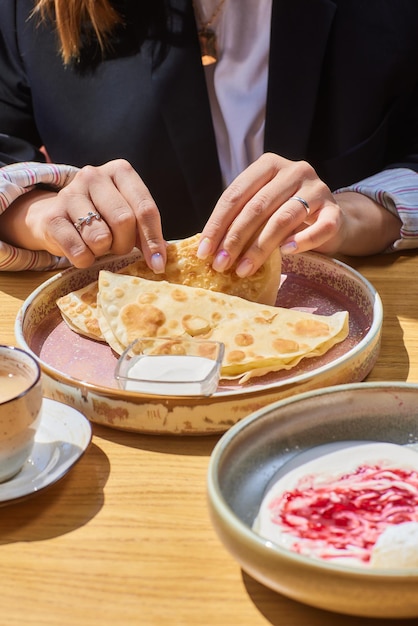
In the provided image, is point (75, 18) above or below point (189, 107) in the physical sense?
above

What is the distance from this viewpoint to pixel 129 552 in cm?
75

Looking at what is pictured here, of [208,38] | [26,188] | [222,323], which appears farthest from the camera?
[208,38]

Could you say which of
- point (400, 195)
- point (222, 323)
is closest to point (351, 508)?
point (222, 323)

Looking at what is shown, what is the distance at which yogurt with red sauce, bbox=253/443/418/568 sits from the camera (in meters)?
0.64

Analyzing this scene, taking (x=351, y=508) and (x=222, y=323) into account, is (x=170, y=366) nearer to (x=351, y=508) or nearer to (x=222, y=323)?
(x=222, y=323)

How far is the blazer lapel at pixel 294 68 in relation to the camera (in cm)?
173

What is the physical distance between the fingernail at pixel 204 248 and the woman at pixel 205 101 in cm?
32

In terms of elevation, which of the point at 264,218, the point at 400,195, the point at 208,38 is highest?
the point at 208,38

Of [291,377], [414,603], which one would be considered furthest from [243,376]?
[414,603]

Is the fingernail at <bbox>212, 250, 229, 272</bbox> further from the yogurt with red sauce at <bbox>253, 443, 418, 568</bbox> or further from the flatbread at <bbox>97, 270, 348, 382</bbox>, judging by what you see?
the yogurt with red sauce at <bbox>253, 443, 418, 568</bbox>

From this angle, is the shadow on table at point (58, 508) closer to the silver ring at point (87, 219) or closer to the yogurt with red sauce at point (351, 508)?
the yogurt with red sauce at point (351, 508)

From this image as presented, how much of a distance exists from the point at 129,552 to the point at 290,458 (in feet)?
0.61

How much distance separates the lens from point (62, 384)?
99 cm

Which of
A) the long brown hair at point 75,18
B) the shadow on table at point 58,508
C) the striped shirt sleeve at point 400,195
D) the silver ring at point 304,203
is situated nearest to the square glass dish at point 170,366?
the shadow on table at point 58,508
